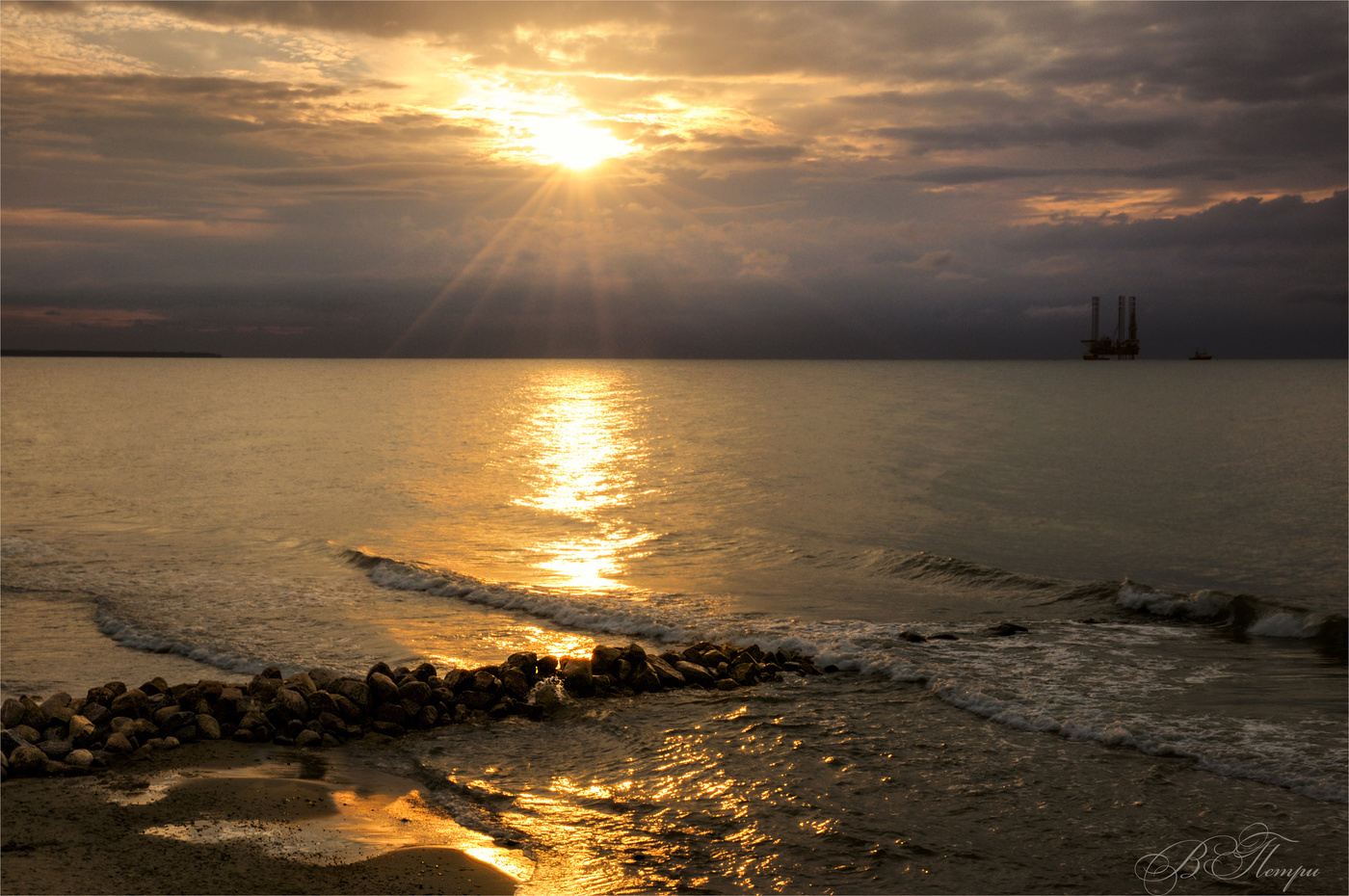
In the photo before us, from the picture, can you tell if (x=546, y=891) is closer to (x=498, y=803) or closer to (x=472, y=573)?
(x=498, y=803)

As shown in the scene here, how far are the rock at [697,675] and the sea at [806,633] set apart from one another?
1.84 feet

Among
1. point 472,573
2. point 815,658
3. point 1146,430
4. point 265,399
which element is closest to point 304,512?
point 472,573

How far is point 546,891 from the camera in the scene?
7.89m

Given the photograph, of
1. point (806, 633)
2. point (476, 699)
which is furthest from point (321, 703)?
point (806, 633)

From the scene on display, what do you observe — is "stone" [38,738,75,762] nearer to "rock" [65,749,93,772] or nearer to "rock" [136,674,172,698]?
"rock" [65,749,93,772]

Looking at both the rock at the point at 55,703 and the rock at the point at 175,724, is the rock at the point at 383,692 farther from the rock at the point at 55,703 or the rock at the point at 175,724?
the rock at the point at 55,703

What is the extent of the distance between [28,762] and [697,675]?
821 centimetres

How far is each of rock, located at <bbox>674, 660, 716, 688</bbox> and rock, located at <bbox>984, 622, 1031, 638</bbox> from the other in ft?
20.3

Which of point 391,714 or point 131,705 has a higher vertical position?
point 131,705

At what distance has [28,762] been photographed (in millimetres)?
10086

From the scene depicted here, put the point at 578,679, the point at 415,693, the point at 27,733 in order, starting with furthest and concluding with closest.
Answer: the point at 578,679
the point at 415,693
the point at 27,733

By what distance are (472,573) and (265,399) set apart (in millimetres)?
102980

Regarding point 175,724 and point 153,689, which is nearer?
point 175,724

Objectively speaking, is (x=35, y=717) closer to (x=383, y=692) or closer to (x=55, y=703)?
(x=55, y=703)
